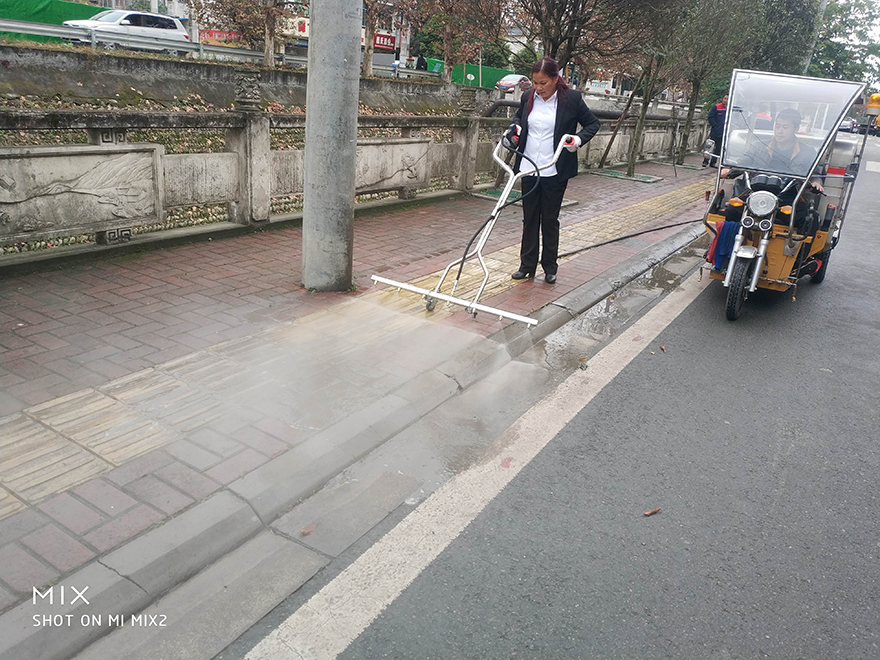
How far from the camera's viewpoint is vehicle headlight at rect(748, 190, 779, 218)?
627 centimetres

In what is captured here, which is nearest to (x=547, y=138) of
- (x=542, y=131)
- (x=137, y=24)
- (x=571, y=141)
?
(x=542, y=131)

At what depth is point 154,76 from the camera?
14914mm

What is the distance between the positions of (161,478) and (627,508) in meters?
2.27

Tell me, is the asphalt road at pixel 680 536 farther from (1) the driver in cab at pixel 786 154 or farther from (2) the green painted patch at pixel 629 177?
(2) the green painted patch at pixel 629 177

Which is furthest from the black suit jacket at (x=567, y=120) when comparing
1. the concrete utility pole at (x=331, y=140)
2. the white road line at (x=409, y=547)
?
the white road line at (x=409, y=547)

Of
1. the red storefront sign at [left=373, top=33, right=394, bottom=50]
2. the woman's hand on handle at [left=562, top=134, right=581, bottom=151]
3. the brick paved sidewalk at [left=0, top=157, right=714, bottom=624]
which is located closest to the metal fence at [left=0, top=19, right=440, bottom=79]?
the brick paved sidewalk at [left=0, top=157, right=714, bottom=624]

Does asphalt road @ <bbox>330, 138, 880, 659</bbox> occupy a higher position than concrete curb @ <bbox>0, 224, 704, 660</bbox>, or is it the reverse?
concrete curb @ <bbox>0, 224, 704, 660</bbox>

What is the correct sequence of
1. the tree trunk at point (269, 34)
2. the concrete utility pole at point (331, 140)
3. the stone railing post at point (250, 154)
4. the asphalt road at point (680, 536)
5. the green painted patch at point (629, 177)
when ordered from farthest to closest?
1. the tree trunk at point (269, 34)
2. the green painted patch at point (629, 177)
3. the stone railing post at point (250, 154)
4. the concrete utility pole at point (331, 140)
5. the asphalt road at point (680, 536)

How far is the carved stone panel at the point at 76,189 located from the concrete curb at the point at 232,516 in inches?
142

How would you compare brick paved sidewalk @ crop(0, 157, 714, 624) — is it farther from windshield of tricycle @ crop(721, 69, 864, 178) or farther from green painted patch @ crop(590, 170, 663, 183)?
green painted patch @ crop(590, 170, 663, 183)

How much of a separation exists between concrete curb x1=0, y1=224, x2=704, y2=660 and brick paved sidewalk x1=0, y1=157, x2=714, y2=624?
0.08 meters

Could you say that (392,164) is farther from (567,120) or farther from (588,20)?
(588,20)

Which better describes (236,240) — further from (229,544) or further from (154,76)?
(154,76)

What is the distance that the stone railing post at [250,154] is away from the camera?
7590 mm
